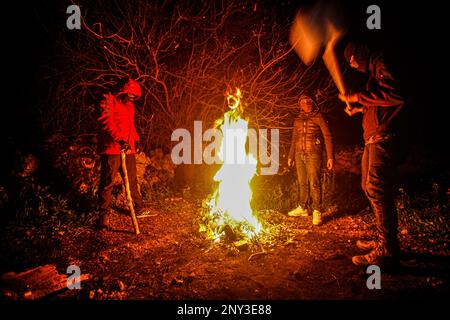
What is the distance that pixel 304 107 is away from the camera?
6020 mm

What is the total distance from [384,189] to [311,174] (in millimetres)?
2194

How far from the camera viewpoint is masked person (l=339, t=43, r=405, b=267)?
3730 millimetres

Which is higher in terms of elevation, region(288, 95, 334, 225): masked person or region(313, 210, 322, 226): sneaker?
region(288, 95, 334, 225): masked person

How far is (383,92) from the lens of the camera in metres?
3.71

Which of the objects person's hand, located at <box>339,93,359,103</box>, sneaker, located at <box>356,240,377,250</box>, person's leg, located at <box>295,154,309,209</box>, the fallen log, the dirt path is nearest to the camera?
the fallen log

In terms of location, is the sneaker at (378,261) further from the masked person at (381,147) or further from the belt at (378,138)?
the belt at (378,138)

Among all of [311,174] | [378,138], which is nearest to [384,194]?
[378,138]

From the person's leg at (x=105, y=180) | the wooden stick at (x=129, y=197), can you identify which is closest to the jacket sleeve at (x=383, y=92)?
the wooden stick at (x=129, y=197)

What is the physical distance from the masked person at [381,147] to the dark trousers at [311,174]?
6.40 ft

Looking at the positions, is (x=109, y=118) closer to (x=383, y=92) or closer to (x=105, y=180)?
(x=105, y=180)

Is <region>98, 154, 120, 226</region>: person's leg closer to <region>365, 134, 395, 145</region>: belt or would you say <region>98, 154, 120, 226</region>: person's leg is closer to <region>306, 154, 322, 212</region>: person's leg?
<region>306, 154, 322, 212</region>: person's leg

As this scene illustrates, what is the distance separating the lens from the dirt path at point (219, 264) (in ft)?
11.4

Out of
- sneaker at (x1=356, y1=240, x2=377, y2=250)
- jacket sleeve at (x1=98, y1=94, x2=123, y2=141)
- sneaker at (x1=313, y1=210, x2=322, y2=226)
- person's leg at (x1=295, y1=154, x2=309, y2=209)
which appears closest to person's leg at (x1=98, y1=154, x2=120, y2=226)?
jacket sleeve at (x1=98, y1=94, x2=123, y2=141)
